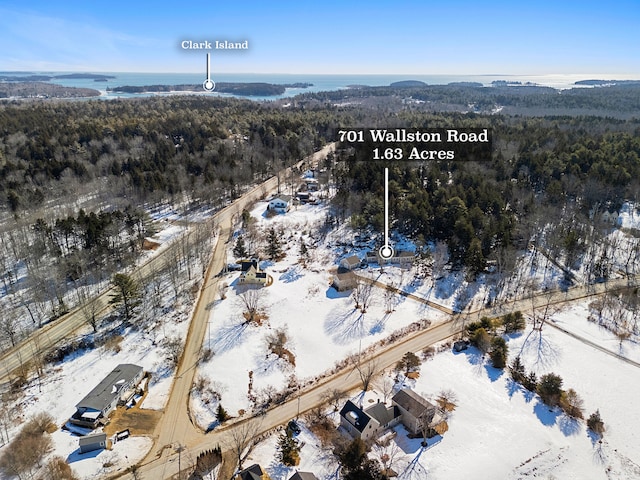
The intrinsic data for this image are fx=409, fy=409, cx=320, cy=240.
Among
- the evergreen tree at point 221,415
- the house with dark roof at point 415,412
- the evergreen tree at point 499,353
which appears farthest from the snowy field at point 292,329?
the house with dark roof at point 415,412

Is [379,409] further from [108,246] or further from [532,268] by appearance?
[108,246]

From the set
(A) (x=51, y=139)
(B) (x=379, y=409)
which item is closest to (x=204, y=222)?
(B) (x=379, y=409)

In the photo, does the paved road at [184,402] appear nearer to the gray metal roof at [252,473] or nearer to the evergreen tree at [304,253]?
the gray metal roof at [252,473]

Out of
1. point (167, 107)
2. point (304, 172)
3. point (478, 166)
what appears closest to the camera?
point (478, 166)

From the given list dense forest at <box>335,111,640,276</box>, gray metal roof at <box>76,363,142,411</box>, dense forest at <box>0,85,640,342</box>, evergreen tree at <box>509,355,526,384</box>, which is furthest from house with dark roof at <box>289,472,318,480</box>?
dense forest at <box>0,85,640,342</box>

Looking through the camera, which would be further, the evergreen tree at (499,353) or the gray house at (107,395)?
the evergreen tree at (499,353)

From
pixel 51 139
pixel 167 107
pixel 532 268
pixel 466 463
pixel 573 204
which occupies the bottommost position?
pixel 466 463
